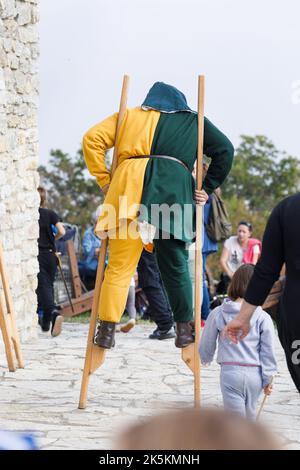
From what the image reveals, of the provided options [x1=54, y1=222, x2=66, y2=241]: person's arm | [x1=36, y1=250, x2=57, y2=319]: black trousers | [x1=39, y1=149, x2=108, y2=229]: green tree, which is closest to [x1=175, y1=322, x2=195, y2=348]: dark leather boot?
[x1=36, y1=250, x2=57, y2=319]: black trousers

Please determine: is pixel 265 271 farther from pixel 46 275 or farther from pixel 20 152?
pixel 46 275

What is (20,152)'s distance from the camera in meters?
8.90

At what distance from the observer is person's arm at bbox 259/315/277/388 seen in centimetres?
475

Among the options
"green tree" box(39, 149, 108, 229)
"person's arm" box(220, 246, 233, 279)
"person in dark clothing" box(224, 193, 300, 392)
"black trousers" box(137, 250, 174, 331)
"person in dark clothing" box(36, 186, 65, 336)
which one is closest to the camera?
"person in dark clothing" box(224, 193, 300, 392)

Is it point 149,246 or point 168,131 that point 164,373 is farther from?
point 168,131

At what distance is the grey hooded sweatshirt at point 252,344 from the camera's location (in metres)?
4.77

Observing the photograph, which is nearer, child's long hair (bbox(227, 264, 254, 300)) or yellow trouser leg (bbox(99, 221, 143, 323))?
child's long hair (bbox(227, 264, 254, 300))

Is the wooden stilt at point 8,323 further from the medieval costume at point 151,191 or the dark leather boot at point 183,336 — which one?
the dark leather boot at point 183,336

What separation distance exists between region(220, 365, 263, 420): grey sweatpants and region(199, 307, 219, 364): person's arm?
19 centimetres

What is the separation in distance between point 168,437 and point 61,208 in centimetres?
2659

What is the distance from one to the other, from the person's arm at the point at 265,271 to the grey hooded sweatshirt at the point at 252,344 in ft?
2.29

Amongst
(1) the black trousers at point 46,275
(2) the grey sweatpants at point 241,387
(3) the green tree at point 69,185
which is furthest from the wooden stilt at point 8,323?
(3) the green tree at point 69,185

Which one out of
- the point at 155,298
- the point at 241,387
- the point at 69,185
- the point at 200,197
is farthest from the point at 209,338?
the point at 69,185

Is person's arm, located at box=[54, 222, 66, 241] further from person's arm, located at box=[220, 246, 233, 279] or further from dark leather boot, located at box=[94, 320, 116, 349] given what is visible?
dark leather boot, located at box=[94, 320, 116, 349]
